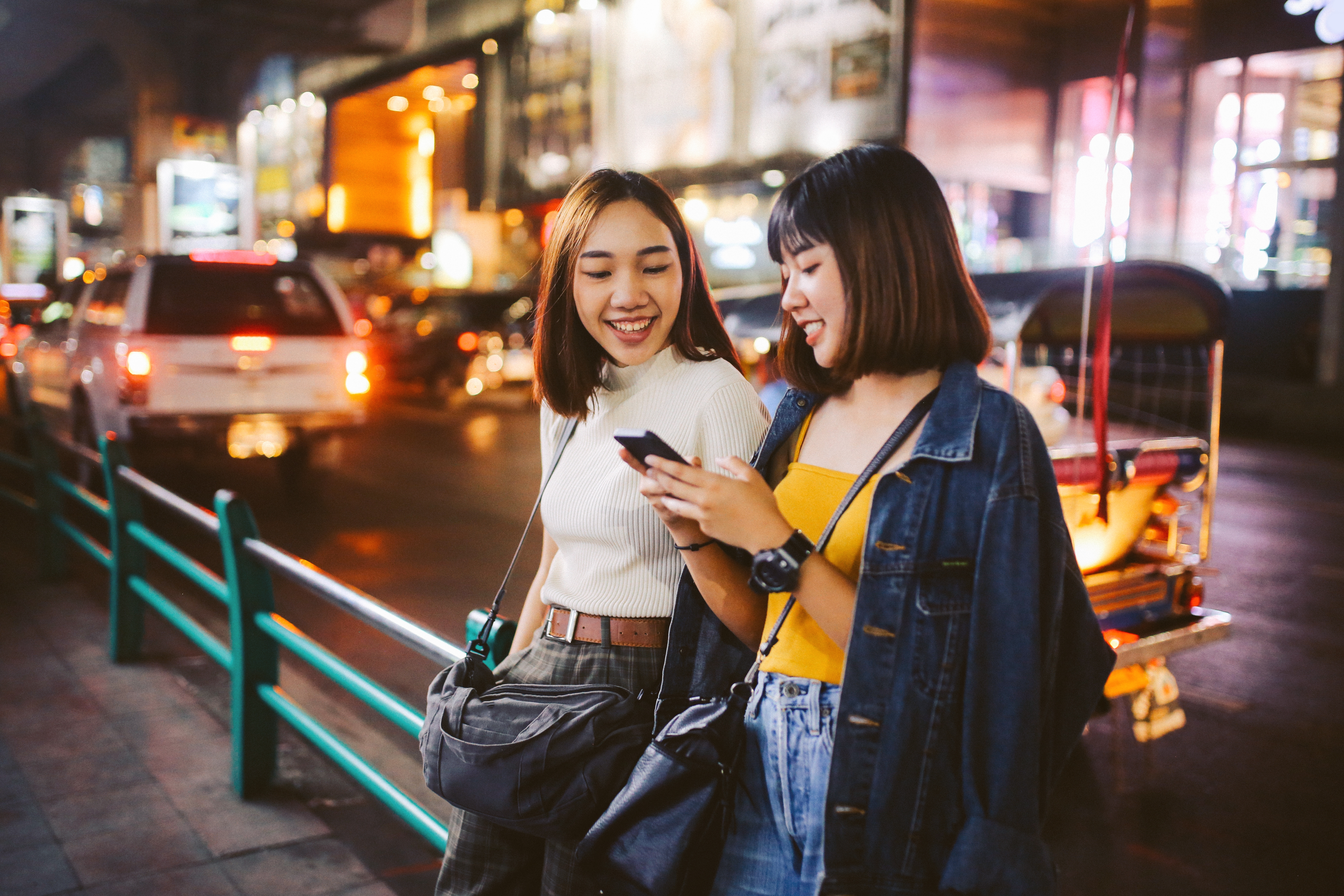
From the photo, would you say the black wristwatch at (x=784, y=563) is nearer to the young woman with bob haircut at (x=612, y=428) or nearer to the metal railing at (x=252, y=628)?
the young woman with bob haircut at (x=612, y=428)

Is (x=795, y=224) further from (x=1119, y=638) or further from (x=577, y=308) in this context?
(x=1119, y=638)

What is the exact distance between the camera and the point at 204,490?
10367 millimetres

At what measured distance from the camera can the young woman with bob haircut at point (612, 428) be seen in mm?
1854

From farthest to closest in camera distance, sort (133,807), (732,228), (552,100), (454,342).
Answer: (552,100) → (732,228) → (454,342) → (133,807)

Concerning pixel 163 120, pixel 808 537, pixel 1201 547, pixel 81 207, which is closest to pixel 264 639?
pixel 808 537

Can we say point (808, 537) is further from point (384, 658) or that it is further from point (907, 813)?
point (384, 658)

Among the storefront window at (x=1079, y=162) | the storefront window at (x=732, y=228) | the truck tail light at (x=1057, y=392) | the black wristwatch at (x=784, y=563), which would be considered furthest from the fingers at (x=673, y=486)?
the storefront window at (x=1079, y=162)

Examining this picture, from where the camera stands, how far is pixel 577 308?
6.59 ft

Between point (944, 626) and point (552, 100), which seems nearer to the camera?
point (944, 626)

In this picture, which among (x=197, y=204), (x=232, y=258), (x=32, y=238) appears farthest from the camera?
(x=32, y=238)

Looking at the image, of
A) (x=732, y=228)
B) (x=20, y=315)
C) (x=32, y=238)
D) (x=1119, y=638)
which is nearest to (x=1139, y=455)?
(x=1119, y=638)

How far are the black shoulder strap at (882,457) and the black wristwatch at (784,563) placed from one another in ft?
0.12

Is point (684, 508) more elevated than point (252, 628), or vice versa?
point (684, 508)

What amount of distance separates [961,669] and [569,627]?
2.51 feet
